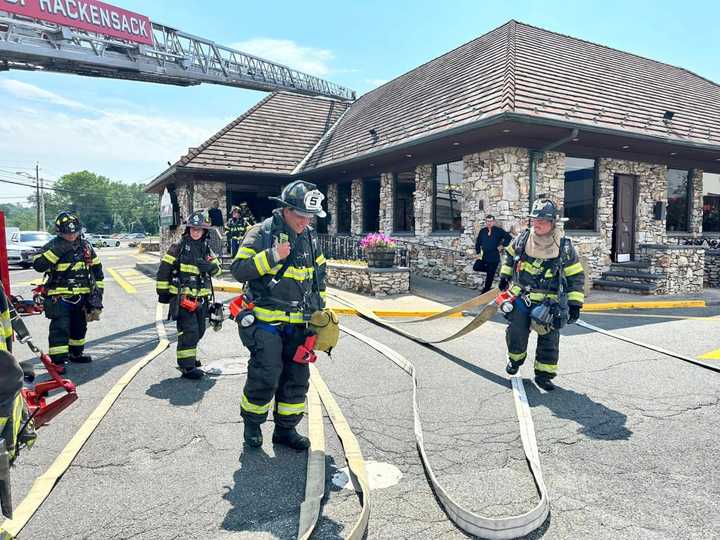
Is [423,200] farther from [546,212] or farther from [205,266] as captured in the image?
[205,266]

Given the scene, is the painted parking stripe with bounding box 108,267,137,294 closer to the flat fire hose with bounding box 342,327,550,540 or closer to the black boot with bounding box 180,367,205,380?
the black boot with bounding box 180,367,205,380

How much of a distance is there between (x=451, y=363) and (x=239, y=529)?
3773 millimetres

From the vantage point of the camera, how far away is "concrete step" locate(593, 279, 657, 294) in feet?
38.0

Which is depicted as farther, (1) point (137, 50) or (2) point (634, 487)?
(1) point (137, 50)

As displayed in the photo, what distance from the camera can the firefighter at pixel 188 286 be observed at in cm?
539

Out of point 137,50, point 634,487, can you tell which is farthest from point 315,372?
→ point 137,50

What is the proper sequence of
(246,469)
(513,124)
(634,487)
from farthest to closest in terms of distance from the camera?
(513,124) → (246,469) → (634,487)

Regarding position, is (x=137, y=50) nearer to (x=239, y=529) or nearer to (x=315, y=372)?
(x=315, y=372)

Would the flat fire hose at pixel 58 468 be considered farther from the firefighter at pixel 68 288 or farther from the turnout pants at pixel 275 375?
the turnout pants at pixel 275 375

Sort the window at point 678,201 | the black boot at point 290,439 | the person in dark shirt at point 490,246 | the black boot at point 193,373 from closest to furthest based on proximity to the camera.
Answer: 1. the black boot at point 290,439
2. the black boot at point 193,373
3. the person in dark shirt at point 490,246
4. the window at point 678,201

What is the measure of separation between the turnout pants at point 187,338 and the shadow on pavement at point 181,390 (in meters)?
0.21

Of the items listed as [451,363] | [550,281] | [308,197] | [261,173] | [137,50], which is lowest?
[451,363]

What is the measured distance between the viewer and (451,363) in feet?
19.6

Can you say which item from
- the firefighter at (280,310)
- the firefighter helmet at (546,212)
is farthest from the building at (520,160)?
the firefighter at (280,310)
